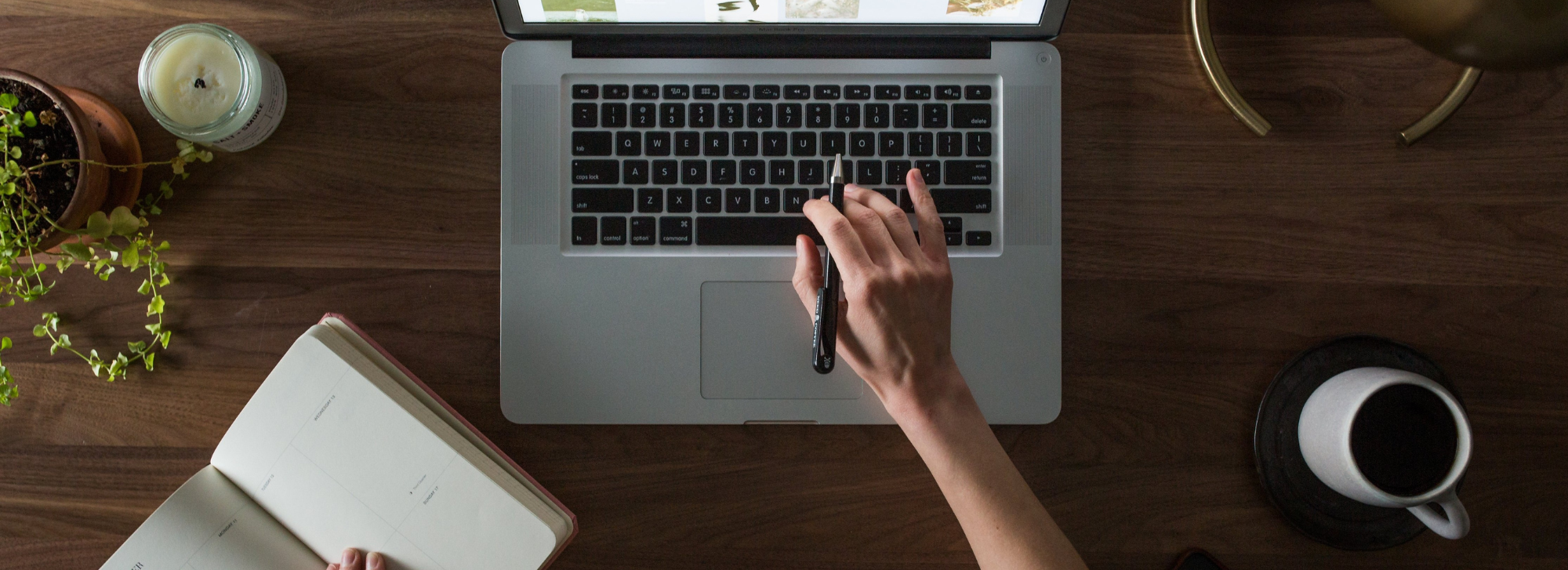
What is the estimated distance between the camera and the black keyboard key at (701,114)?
731 millimetres

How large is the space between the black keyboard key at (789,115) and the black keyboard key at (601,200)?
151 mm

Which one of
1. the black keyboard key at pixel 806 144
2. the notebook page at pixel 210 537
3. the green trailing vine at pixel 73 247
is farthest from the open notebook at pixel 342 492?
the black keyboard key at pixel 806 144

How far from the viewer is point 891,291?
26.1 inches

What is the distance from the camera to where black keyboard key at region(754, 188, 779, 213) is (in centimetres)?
72

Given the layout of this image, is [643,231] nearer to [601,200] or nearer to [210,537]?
[601,200]

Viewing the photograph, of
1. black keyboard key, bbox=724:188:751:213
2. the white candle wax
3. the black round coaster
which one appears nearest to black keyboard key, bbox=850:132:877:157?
black keyboard key, bbox=724:188:751:213

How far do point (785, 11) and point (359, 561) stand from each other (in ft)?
1.90

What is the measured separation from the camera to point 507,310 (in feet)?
2.38

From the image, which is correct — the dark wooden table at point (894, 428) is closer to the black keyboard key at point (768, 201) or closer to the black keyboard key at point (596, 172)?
the black keyboard key at point (596, 172)

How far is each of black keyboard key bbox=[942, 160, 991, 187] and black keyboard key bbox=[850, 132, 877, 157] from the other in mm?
69

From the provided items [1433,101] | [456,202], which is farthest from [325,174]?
[1433,101]

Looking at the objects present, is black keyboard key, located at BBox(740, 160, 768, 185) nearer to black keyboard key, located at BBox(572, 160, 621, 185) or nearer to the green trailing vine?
black keyboard key, located at BBox(572, 160, 621, 185)

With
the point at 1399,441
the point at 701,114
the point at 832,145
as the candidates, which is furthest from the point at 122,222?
the point at 1399,441

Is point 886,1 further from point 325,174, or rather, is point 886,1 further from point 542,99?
point 325,174
